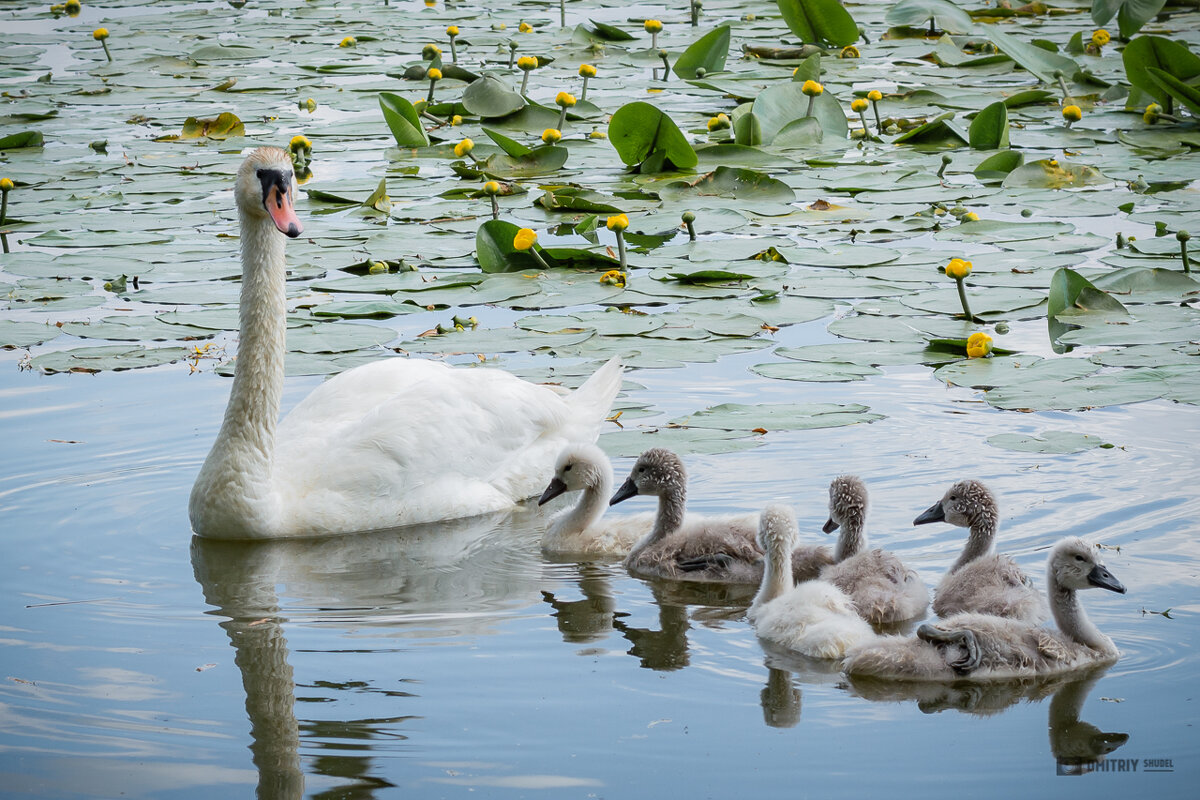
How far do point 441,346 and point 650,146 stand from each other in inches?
137

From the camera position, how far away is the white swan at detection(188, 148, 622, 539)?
5.43 meters

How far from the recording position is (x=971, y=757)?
3660 mm

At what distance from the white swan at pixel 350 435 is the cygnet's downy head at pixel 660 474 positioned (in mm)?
876

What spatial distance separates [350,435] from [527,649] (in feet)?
5.14

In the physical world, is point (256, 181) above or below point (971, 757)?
above

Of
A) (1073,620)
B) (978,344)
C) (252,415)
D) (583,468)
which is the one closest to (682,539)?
(583,468)

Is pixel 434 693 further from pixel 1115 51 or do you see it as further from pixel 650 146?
pixel 1115 51

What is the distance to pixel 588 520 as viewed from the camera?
5371mm

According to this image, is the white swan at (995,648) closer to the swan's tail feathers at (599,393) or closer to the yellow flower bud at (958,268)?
the swan's tail feathers at (599,393)

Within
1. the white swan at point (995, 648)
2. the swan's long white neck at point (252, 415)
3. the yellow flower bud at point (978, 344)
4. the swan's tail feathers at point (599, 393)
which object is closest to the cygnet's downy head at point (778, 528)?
the white swan at point (995, 648)

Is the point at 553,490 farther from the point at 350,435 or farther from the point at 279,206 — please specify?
the point at 279,206

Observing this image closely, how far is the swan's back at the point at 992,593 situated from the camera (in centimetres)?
439

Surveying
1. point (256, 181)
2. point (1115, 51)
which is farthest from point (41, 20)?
point (256, 181)

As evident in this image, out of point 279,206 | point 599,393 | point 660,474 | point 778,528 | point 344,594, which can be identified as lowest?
point 344,594
